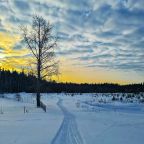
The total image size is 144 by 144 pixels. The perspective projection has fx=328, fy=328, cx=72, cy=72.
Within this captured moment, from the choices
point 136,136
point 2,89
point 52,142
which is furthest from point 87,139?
point 2,89

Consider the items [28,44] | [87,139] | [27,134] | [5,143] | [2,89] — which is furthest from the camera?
[2,89]

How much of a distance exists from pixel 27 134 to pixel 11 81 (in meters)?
116

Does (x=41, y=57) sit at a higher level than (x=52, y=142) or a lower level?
higher

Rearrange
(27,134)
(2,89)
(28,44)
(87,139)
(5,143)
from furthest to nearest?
(2,89)
(28,44)
(27,134)
(87,139)
(5,143)

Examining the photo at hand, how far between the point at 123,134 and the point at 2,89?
110244 millimetres

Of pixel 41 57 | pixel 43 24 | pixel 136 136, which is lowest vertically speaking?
pixel 136 136

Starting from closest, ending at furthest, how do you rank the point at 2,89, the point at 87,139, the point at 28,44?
the point at 87,139
the point at 28,44
the point at 2,89

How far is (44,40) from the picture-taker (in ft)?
138

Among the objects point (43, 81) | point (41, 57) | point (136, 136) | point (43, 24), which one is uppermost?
point (43, 24)

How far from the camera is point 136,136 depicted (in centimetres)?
1809

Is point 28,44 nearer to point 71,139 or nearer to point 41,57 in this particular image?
point 41,57

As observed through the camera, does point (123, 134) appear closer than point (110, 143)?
No

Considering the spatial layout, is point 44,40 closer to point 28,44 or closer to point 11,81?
point 28,44

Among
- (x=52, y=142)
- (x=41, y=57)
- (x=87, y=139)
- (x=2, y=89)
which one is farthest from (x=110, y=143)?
(x=2, y=89)
